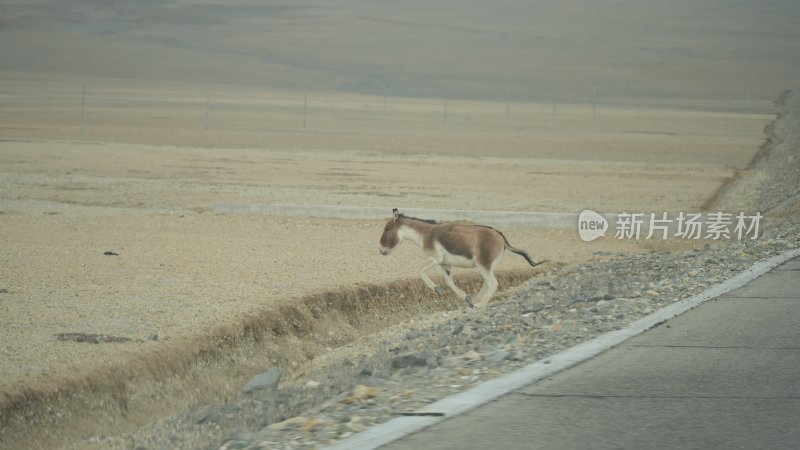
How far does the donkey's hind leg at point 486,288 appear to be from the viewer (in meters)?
12.6

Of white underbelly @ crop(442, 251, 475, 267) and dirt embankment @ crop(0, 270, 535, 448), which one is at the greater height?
white underbelly @ crop(442, 251, 475, 267)

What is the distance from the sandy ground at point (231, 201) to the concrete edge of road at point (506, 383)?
3.50 m

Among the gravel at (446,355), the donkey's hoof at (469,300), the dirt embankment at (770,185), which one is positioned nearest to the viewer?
the gravel at (446,355)

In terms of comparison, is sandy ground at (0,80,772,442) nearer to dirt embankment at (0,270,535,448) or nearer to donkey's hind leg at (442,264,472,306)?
dirt embankment at (0,270,535,448)

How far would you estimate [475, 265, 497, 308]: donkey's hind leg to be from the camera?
41.5ft

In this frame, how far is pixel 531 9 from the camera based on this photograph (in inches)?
6496

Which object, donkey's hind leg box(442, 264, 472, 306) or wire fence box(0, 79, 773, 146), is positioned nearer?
donkey's hind leg box(442, 264, 472, 306)

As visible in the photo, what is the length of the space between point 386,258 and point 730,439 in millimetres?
10685

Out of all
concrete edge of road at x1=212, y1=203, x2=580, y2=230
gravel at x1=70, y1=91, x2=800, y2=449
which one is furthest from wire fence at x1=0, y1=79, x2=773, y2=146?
gravel at x1=70, y1=91, x2=800, y2=449

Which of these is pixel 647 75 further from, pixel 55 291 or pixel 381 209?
pixel 55 291

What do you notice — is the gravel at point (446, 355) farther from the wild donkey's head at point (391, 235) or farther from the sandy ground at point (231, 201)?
the sandy ground at point (231, 201)

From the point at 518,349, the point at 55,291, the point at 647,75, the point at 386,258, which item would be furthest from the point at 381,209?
the point at 647,75

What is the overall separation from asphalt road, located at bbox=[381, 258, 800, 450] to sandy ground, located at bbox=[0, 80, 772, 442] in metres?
3.90

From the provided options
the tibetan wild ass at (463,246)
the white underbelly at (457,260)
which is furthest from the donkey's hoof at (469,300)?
the white underbelly at (457,260)
